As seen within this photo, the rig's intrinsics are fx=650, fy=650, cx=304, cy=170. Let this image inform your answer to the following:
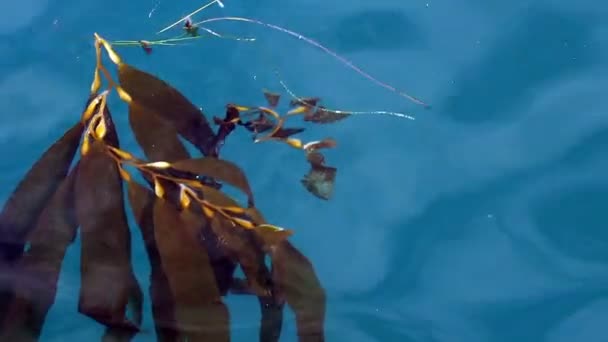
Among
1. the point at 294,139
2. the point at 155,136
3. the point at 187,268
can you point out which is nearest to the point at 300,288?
the point at 187,268

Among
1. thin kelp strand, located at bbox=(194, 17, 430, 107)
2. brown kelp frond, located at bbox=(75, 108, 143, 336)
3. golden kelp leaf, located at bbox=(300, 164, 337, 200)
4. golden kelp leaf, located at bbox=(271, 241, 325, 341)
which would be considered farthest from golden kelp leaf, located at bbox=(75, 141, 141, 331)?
thin kelp strand, located at bbox=(194, 17, 430, 107)

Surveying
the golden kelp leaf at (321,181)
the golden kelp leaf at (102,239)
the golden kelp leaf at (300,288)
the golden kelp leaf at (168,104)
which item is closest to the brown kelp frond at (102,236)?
the golden kelp leaf at (102,239)

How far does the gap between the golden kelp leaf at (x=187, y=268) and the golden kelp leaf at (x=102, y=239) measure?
0.09 meters

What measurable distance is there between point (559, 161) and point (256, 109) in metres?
0.81

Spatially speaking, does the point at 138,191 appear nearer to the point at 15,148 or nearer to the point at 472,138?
the point at 15,148

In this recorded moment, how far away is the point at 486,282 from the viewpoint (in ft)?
5.44

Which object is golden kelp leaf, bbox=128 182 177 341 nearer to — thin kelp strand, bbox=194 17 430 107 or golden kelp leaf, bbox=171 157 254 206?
golden kelp leaf, bbox=171 157 254 206

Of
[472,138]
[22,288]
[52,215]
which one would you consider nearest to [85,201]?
[52,215]

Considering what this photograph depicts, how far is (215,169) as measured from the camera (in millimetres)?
1476

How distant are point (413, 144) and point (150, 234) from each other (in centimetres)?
72


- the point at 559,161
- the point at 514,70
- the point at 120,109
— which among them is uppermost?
the point at 514,70

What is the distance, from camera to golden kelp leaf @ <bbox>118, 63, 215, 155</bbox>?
5.09 feet

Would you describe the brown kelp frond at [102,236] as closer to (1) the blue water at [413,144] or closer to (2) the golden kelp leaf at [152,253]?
(2) the golden kelp leaf at [152,253]

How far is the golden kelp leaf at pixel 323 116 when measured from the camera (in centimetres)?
172
